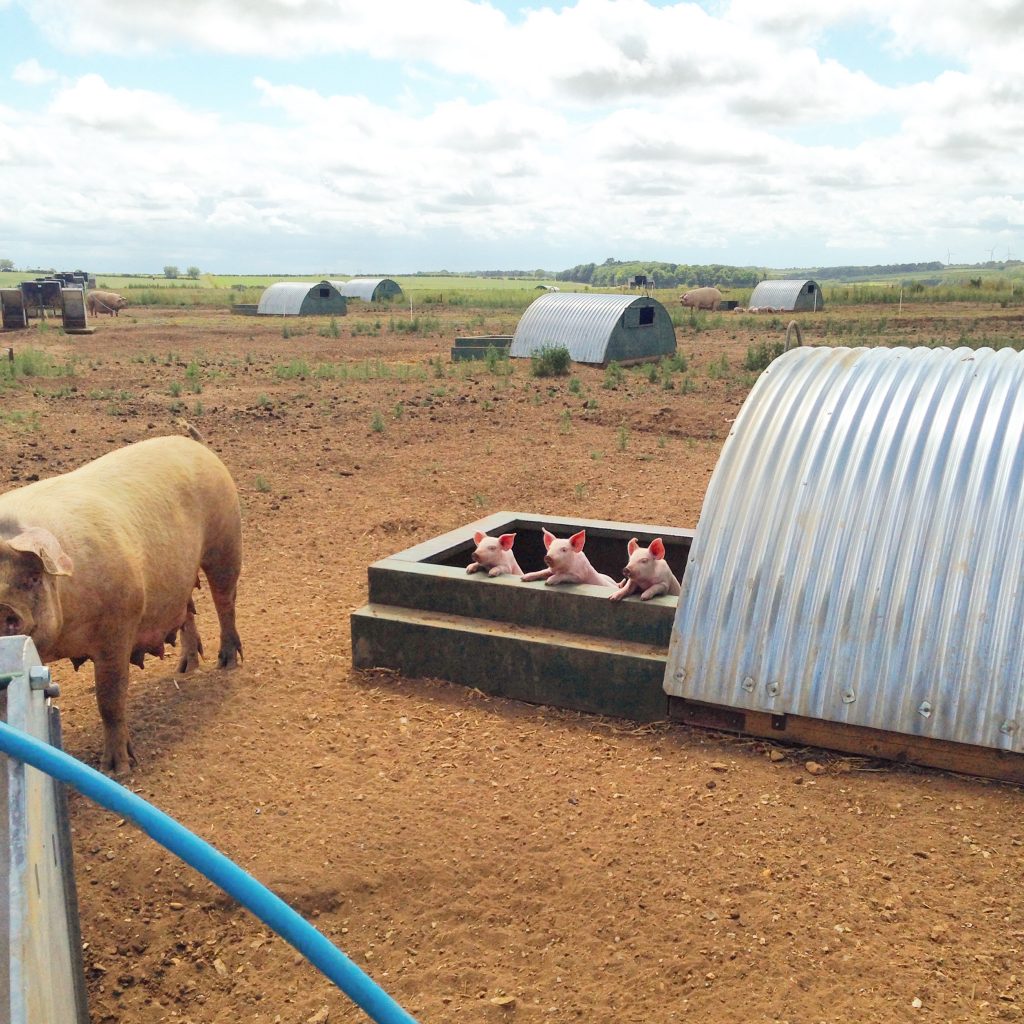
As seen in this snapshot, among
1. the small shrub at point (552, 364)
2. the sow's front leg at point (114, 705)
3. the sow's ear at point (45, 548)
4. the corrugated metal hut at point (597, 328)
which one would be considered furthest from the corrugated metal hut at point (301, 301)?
the sow's ear at point (45, 548)

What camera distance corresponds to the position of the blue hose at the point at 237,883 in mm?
2027

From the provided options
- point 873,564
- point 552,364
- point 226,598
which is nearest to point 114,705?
point 226,598

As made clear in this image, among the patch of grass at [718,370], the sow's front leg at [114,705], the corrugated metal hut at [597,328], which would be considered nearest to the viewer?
the sow's front leg at [114,705]

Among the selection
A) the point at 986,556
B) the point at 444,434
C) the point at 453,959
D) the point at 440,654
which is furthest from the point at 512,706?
the point at 444,434

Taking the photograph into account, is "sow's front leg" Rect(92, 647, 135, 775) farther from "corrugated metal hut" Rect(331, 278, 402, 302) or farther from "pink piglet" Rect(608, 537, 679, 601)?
"corrugated metal hut" Rect(331, 278, 402, 302)

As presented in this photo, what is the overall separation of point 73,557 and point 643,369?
19.1 m

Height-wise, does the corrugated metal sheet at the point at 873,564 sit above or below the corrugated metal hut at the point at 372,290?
below

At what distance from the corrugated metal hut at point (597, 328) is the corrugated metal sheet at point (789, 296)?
23355 millimetres

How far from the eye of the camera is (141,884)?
4.29 meters

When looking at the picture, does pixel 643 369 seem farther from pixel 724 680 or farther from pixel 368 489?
pixel 724 680

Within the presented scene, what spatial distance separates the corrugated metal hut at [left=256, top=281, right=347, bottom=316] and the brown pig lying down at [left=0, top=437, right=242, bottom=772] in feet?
134

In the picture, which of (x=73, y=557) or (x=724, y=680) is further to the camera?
(x=724, y=680)

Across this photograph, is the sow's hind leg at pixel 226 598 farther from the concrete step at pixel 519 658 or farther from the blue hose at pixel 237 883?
the blue hose at pixel 237 883

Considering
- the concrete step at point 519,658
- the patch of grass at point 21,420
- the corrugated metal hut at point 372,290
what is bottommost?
the concrete step at point 519,658
